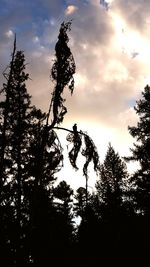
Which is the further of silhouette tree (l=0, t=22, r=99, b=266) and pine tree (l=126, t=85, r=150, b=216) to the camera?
pine tree (l=126, t=85, r=150, b=216)

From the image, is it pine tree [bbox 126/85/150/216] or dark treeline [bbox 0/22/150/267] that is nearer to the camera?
dark treeline [bbox 0/22/150/267]

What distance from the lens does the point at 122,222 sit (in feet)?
55.1

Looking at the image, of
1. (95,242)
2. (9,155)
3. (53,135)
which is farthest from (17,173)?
(53,135)

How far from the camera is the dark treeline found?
1070cm

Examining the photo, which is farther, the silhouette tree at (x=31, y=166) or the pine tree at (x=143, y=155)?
the pine tree at (x=143, y=155)

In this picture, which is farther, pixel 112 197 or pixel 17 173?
pixel 17 173

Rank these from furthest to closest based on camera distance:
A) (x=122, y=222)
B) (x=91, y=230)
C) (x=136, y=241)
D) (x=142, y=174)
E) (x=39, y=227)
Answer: (x=142, y=174), (x=39, y=227), (x=91, y=230), (x=122, y=222), (x=136, y=241)

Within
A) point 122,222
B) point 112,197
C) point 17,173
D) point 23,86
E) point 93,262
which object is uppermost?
point 23,86

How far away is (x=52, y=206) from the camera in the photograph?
2152cm

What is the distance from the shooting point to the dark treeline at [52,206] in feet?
35.1

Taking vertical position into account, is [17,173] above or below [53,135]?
above

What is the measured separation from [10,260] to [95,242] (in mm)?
5914

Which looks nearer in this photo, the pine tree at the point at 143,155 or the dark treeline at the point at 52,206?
the dark treeline at the point at 52,206

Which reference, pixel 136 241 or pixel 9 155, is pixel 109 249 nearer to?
pixel 136 241
